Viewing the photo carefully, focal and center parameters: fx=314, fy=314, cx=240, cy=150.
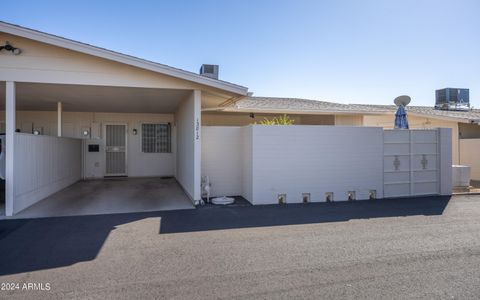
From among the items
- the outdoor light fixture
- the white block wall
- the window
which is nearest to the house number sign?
the white block wall

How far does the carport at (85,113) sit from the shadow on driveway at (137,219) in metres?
0.88

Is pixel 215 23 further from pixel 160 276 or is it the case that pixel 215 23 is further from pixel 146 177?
pixel 160 276

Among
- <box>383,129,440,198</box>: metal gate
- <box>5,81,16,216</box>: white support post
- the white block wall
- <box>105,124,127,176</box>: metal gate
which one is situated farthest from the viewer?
<box>105,124,127,176</box>: metal gate

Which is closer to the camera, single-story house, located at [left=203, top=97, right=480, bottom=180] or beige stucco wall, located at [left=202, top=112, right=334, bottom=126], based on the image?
single-story house, located at [left=203, top=97, right=480, bottom=180]

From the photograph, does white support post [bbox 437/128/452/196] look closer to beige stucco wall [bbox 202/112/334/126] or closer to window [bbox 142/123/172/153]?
beige stucco wall [bbox 202/112/334/126]

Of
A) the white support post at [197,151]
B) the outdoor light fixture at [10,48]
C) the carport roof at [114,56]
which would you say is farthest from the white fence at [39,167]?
the white support post at [197,151]

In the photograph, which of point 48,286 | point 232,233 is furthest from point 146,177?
point 48,286

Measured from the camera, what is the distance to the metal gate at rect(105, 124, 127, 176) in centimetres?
1251

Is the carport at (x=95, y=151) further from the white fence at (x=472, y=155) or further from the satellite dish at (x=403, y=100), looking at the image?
the white fence at (x=472, y=155)

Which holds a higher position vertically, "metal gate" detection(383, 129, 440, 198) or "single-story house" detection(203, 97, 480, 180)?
"single-story house" detection(203, 97, 480, 180)

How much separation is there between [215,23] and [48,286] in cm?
856

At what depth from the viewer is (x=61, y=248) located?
14.1 ft

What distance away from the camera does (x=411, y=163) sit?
27.9 ft

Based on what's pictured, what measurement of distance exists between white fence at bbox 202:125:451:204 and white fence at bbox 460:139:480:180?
15.4 feet
